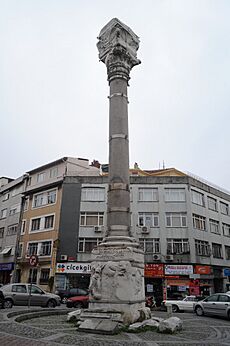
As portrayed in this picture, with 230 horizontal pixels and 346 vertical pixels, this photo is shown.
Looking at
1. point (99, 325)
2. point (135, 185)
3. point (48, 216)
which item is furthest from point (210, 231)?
point (99, 325)

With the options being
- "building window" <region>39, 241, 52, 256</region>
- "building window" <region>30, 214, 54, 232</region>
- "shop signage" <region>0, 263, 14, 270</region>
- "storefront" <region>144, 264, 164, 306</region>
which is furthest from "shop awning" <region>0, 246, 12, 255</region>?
"storefront" <region>144, 264, 164, 306</region>

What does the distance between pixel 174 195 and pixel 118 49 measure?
2247cm

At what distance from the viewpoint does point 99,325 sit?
9.75m

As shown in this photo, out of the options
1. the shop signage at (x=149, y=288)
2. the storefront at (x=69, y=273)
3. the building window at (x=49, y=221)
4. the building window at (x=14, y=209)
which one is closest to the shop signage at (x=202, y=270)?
the shop signage at (x=149, y=288)

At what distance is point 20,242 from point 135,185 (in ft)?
48.5

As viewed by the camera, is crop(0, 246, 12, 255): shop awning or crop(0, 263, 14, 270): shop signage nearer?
crop(0, 263, 14, 270): shop signage

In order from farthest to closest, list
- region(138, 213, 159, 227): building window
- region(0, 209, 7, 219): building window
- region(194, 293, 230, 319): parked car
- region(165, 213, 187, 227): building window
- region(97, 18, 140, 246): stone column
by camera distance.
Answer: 1. region(0, 209, 7, 219): building window
2. region(138, 213, 159, 227): building window
3. region(165, 213, 187, 227): building window
4. region(194, 293, 230, 319): parked car
5. region(97, 18, 140, 246): stone column

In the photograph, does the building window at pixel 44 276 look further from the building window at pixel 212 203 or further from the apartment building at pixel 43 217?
the building window at pixel 212 203

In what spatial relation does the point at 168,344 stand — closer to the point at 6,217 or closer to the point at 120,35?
the point at 120,35

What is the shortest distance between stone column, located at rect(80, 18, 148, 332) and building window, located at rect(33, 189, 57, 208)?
74.6ft

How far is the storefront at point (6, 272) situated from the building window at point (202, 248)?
2044 cm

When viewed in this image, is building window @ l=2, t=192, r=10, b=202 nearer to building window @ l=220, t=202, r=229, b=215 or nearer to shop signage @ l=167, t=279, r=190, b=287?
shop signage @ l=167, t=279, r=190, b=287

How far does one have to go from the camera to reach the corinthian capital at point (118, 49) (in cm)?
1479

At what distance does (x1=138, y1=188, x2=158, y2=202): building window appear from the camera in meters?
34.7
